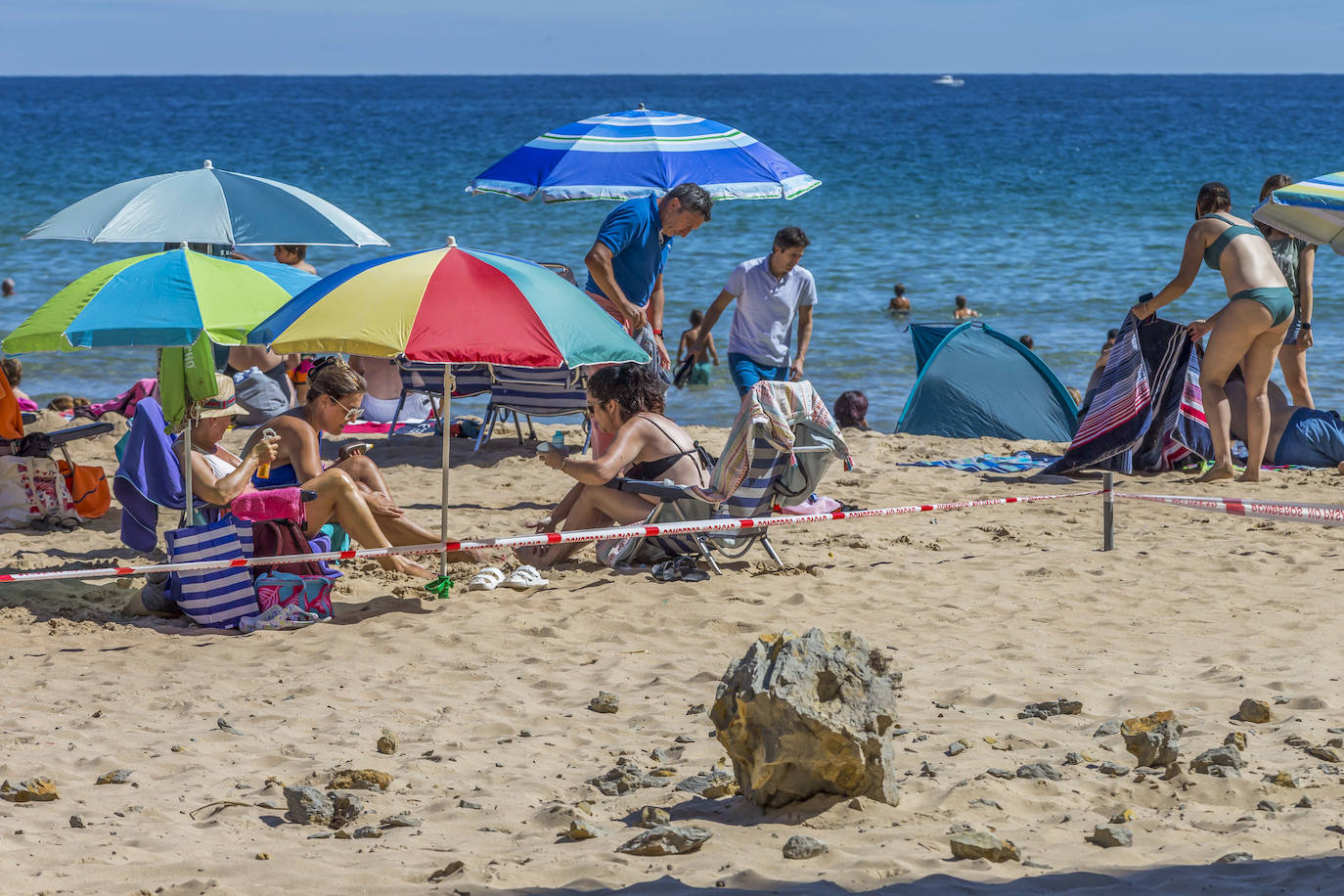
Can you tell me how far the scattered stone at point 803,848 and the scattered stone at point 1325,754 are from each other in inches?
58.8

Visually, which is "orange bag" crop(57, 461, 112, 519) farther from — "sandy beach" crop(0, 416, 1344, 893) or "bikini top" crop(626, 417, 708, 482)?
"bikini top" crop(626, 417, 708, 482)

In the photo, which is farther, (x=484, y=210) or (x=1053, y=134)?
(x=1053, y=134)

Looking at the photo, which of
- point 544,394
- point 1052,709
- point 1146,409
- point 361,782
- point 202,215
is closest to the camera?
point 361,782

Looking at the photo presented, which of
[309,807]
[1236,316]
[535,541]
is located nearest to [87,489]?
[535,541]

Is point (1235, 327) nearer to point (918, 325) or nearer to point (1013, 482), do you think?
point (1013, 482)

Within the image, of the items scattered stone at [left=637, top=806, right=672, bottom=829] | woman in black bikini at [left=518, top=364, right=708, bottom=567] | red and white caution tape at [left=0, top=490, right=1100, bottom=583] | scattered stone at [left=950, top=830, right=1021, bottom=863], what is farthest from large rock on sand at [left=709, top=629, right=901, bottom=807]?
woman in black bikini at [left=518, top=364, right=708, bottom=567]

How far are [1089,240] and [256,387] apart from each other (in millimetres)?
18771

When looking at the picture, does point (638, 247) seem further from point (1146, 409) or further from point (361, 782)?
point (361, 782)

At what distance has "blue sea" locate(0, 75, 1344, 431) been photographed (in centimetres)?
1534

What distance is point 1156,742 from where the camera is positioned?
3877 millimetres

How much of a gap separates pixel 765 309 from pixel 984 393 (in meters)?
2.39

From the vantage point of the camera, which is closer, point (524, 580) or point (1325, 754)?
point (1325, 754)

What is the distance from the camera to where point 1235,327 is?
7.72 meters

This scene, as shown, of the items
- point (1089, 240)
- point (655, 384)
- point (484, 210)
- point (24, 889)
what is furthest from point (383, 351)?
point (484, 210)
